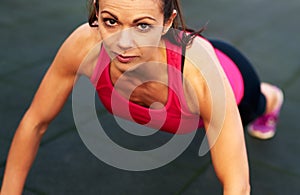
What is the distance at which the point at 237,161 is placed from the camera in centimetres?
138

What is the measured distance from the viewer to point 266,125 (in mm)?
2492

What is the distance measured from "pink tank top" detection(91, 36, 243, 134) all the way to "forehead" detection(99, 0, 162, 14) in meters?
0.25

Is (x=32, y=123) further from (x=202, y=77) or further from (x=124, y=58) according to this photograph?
(x=202, y=77)

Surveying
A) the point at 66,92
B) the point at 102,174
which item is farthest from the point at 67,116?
the point at 66,92

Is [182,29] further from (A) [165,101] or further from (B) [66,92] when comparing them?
(B) [66,92]

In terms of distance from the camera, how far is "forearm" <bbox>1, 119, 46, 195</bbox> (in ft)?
5.47

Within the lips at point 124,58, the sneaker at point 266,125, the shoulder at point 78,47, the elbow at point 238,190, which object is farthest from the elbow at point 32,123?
the sneaker at point 266,125

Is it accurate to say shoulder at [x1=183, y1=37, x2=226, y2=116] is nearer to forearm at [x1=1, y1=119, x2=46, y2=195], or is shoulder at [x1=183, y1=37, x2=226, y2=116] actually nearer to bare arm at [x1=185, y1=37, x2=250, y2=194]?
bare arm at [x1=185, y1=37, x2=250, y2=194]

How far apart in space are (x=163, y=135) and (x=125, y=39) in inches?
48.6

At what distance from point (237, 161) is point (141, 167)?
86 cm

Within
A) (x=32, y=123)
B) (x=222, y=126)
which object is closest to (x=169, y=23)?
(x=222, y=126)

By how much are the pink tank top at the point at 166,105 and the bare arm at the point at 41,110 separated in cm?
10

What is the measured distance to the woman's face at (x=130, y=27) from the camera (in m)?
1.26

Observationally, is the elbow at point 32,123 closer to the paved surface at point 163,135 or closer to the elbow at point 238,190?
the paved surface at point 163,135
